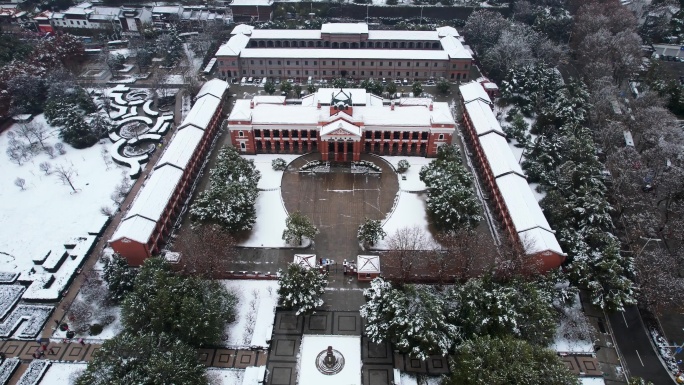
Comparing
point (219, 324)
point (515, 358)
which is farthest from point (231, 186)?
point (515, 358)

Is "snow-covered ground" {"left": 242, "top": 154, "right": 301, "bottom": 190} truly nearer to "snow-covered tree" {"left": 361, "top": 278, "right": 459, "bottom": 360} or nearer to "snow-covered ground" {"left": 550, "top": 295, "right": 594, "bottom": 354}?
"snow-covered tree" {"left": 361, "top": 278, "right": 459, "bottom": 360}

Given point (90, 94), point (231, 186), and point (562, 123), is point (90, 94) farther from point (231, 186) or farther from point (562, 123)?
point (562, 123)

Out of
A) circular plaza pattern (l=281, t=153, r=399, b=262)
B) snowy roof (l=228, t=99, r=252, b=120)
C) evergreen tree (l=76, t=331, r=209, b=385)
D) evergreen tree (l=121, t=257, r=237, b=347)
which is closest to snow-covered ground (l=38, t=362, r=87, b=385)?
evergreen tree (l=76, t=331, r=209, b=385)

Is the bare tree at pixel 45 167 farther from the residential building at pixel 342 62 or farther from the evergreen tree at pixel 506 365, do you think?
the evergreen tree at pixel 506 365

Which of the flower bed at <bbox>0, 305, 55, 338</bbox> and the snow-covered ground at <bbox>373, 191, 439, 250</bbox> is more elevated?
the snow-covered ground at <bbox>373, 191, 439, 250</bbox>

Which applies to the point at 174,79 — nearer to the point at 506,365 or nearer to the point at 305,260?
the point at 305,260

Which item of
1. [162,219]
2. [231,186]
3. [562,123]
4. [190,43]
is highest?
[190,43]
